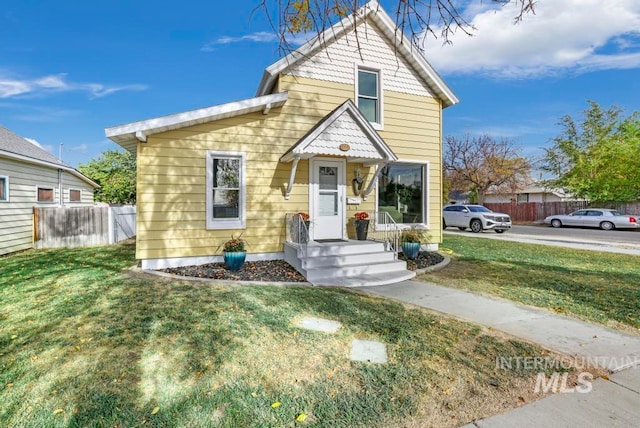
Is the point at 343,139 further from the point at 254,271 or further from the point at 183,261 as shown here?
the point at 183,261

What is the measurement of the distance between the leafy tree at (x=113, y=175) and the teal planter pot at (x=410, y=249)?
1189 inches

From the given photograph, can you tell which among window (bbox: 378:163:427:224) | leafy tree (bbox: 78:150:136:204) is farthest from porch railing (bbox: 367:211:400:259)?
leafy tree (bbox: 78:150:136:204)

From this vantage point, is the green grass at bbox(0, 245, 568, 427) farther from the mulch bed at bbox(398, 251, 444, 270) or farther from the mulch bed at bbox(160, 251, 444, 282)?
the mulch bed at bbox(398, 251, 444, 270)

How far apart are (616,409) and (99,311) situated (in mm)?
5689

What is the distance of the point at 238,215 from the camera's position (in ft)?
25.9

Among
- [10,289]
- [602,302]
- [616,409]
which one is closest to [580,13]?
[602,302]

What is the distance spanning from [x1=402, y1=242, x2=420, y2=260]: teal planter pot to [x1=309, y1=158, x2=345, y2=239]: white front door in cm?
168

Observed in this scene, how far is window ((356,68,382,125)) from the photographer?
9062mm

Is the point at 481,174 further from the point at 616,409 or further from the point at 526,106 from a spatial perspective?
the point at 616,409

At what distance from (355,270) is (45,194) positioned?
42.5 feet

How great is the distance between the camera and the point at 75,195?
1490cm

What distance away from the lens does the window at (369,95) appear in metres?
9.06

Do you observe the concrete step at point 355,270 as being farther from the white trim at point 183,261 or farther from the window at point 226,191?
the window at point 226,191

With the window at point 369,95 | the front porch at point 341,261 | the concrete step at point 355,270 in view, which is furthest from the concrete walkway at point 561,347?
the window at point 369,95
